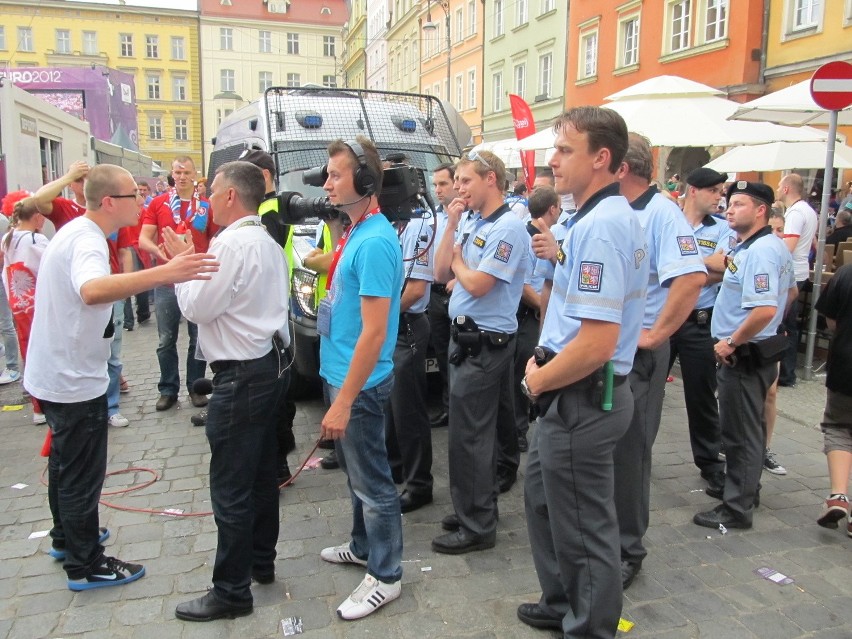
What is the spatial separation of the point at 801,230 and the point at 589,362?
6.35 meters

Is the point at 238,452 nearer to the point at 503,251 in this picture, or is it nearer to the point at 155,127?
the point at 503,251

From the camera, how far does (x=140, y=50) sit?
195 feet

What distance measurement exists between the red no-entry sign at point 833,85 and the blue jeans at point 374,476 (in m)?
5.86

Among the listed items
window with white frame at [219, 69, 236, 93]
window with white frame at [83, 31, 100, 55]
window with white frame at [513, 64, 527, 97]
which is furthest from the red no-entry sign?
window with white frame at [83, 31, 100, 55]

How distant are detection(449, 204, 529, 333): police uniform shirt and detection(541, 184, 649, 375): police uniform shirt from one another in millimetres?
948

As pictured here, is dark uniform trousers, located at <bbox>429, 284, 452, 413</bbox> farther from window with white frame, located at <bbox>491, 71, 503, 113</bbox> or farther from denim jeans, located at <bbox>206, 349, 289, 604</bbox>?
window with white frame, located at <bbox>491, 71, 503, 113</bbox>

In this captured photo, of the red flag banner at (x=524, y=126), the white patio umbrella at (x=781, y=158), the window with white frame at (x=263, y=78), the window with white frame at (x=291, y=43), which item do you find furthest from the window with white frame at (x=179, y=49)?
the white patio umbrella at (x=781, y=158)

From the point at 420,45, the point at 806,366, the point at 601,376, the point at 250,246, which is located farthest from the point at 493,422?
the point at 420,45

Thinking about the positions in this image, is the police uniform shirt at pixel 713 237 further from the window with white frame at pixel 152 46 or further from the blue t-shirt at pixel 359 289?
the window with white frame at pixel 152 46

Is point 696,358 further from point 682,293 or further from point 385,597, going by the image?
point 385,597

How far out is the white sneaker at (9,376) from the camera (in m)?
6.99

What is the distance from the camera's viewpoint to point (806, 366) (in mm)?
7195

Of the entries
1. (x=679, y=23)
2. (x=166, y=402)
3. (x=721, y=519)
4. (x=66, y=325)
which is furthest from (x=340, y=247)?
(x=679, y=23)

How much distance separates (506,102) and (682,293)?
29577 millimetres
